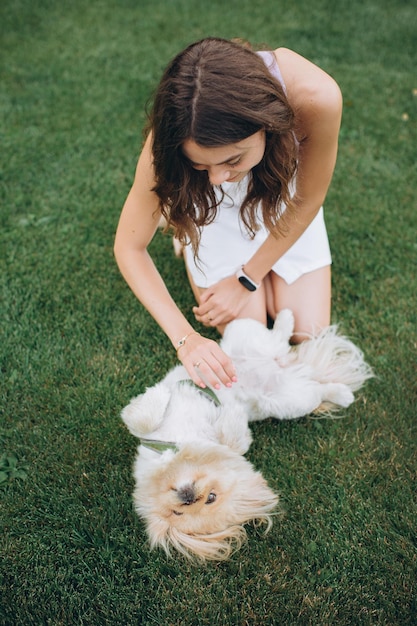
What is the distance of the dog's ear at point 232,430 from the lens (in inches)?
86.5

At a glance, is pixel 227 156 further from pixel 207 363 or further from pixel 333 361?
pixel 333 361

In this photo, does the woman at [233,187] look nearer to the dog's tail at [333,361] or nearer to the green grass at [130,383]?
the dog's tail at [333,361]

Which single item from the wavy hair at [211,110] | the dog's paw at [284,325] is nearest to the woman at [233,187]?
the wavy hair at [211,110]

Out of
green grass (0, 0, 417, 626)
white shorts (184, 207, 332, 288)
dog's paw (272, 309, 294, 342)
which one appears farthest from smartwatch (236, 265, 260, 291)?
green grass (0, 0, 417, 626)

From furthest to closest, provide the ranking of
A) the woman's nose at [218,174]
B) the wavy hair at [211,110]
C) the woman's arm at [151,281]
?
1. the woman's arm at [151,281]
2. the woman's nose at [218,174]
3. the wavy hair at [211,110]

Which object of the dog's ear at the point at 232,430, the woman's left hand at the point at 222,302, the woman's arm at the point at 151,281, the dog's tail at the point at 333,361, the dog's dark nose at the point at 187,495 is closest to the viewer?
the dog's dark nose at the point at 187,495

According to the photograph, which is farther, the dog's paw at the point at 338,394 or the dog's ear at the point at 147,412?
the dog's paw at the point at 338,394

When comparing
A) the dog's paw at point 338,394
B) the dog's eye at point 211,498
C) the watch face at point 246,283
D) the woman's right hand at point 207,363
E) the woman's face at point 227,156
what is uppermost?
the woman's face at point 227,156

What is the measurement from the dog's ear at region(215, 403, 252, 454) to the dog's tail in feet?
2.01

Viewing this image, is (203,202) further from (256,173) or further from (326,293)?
(326,293)

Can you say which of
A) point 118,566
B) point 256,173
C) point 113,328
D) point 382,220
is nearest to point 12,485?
point 118,566

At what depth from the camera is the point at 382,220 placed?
3555 mm

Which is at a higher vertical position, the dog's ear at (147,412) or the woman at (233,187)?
the woman at (233,187)

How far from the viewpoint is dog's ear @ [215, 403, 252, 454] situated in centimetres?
220
